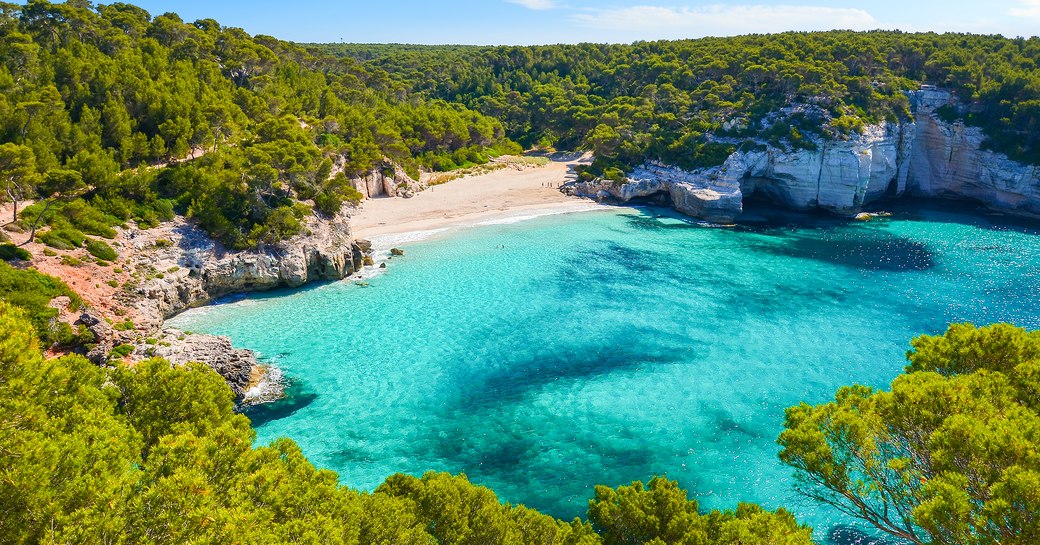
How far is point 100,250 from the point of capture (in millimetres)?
28312

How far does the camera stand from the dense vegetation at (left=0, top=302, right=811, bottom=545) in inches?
308

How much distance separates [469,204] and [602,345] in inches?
1169

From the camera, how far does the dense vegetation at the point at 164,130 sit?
32.0 metres

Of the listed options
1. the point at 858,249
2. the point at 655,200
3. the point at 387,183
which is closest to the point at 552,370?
→ the point at 858,249

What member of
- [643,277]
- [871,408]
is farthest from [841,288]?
[871,408]

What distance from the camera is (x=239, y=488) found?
941 centimetres

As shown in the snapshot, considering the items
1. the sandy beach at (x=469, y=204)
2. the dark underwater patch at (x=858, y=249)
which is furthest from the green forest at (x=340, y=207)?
the dark underwater patch at (x=858, y=249)

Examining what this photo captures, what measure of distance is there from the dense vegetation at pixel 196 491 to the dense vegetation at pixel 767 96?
1988 inches

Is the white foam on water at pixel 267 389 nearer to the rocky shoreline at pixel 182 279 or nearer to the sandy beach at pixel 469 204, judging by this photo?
the rocky shoreline at pixel 182 279

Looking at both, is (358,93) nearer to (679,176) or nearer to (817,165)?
(679,176)

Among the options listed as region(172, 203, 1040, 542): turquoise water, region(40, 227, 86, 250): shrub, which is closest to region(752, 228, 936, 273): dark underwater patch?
region(172, 203, 1040, 542): turquoise water

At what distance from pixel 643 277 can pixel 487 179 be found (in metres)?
29.8

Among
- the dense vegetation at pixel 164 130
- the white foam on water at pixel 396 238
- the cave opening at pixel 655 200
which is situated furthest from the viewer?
the cave opening at pixel 655 200

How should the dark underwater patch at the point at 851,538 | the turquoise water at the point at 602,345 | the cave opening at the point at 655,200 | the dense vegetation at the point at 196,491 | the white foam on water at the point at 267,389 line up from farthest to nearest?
the cave opening at the point at 655,200, the white foam on water at the point at 267,389, the turquoise water at the point at 602,345, the dark underwater patch at the point at 851,538, the dense vegetation at the point at 196,491
